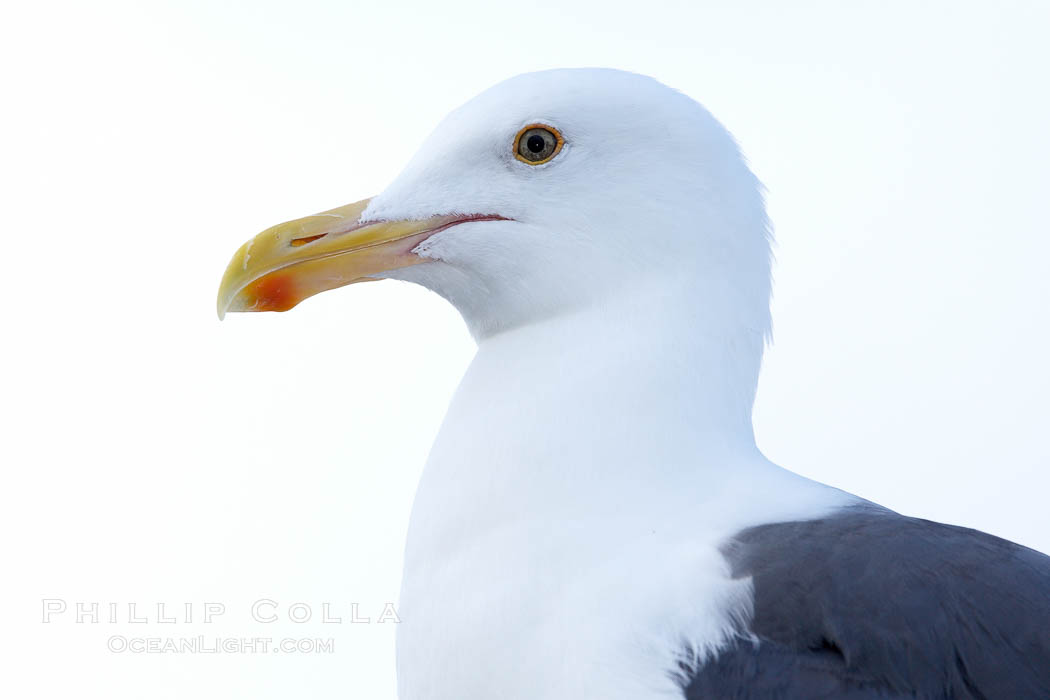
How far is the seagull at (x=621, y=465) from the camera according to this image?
1.75 meters

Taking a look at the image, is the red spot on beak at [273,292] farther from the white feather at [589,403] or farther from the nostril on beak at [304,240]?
the white feather at [589,403]

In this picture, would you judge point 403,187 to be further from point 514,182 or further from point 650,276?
point 650,276

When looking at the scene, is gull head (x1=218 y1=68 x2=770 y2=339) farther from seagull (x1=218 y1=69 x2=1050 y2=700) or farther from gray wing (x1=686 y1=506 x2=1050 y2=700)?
gray wing (x1=686 y1=506 x2=1050 y2=700)

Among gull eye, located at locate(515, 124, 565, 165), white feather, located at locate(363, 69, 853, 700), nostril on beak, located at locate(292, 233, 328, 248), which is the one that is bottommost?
white feather, located at locate(363, 69, 853, 700)

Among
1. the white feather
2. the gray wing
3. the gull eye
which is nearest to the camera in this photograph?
the gray wing

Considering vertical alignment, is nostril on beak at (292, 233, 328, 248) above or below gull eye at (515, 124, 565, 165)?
below

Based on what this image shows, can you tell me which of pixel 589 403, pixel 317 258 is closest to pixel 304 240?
pixel 317 258

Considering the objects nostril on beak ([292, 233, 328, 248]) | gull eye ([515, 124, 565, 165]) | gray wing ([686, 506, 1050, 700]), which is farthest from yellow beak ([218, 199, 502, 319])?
gray wing ([686, 506, 1050, 700])

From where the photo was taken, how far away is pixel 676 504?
1.97m

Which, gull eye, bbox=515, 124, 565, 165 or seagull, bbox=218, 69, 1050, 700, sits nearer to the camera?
seagull, bbox=218, 69, 1050, 700

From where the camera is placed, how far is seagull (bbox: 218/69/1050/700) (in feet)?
5.73

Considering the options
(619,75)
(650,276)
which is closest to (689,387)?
(650,276)

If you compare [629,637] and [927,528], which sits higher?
[927,528]

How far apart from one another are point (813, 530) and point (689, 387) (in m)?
0.37
